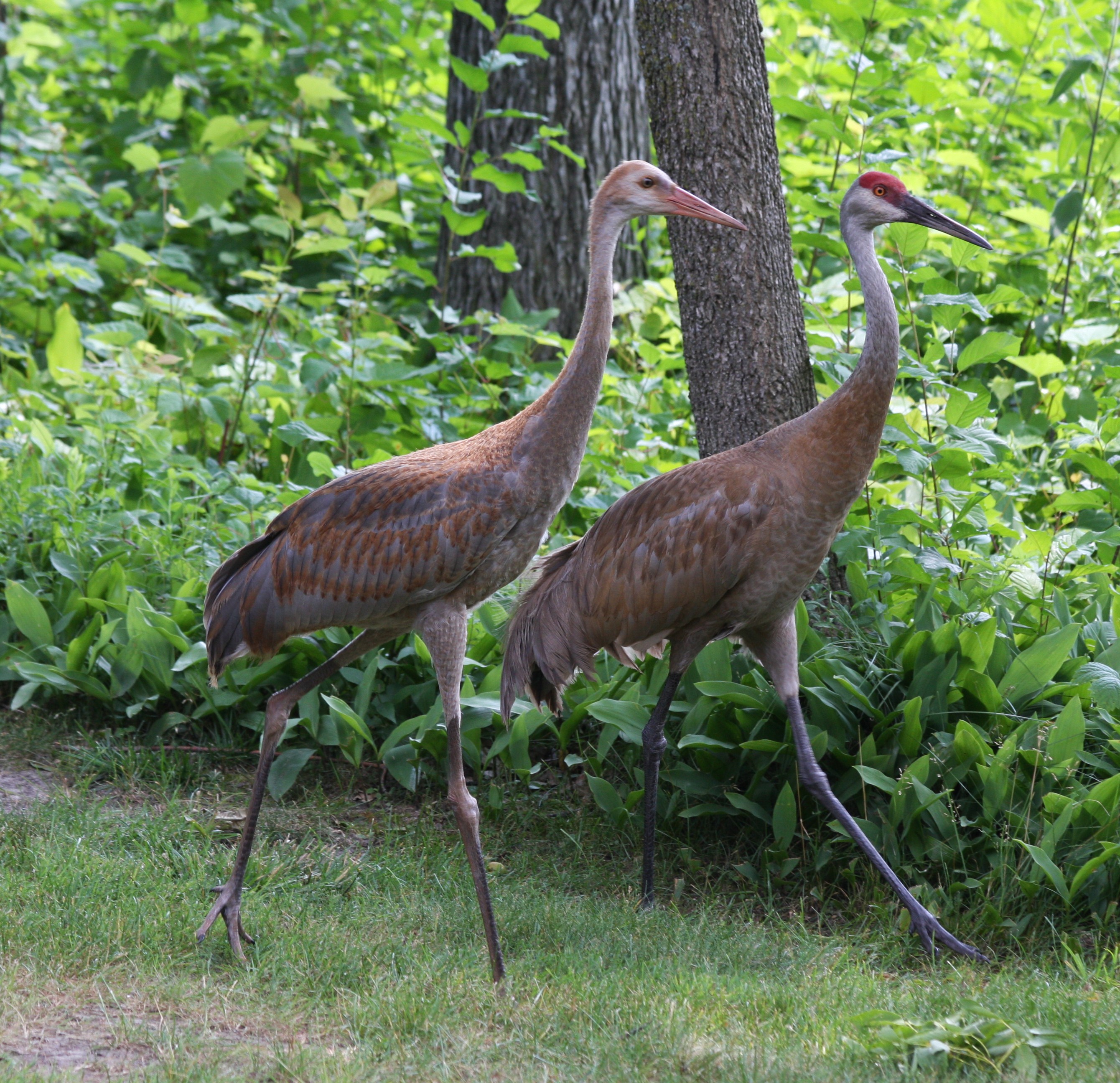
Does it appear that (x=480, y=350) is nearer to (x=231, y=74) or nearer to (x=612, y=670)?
(x=612, y=670)

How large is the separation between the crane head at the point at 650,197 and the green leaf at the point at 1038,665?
175 centimetres

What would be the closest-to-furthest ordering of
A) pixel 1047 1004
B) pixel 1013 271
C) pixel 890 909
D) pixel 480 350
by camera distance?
pixel 1047 1004
pixel 890 909
pixel 480 350
pixel 1013 271

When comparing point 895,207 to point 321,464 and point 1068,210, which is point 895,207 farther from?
point 321,464

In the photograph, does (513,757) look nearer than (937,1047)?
No

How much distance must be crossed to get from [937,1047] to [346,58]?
27.2ft

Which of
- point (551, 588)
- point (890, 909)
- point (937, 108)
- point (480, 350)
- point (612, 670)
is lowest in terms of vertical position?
point (890, 909)

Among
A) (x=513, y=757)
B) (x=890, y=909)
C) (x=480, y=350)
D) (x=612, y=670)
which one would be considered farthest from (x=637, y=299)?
(x=890, y=909)

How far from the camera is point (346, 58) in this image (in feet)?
30.2

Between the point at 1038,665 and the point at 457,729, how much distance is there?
2.00 meters

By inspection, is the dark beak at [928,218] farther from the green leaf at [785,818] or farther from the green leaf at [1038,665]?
the green leaf at [785,818]

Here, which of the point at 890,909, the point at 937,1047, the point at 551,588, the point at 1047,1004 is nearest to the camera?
the point at 937,1047

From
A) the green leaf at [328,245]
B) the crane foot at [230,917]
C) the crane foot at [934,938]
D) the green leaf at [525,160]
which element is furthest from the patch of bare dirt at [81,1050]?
the green leaf at [525,160]

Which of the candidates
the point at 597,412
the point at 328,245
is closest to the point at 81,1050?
the point at 597,412

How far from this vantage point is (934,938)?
3.81m
